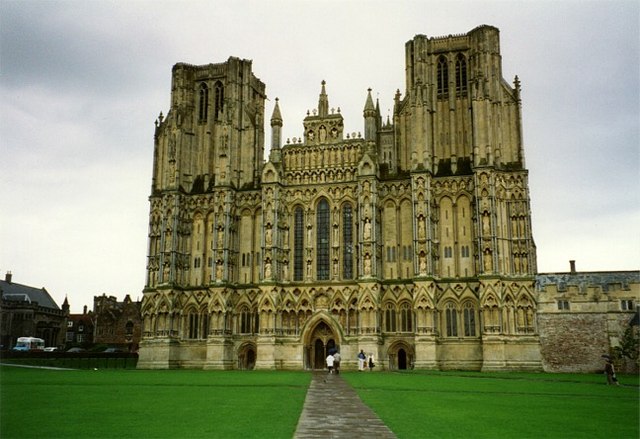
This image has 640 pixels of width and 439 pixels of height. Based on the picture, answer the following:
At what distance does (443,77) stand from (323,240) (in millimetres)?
20518

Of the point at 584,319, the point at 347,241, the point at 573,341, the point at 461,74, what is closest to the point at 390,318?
the point at 347,241

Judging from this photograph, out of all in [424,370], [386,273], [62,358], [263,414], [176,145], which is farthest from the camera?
[176,145]

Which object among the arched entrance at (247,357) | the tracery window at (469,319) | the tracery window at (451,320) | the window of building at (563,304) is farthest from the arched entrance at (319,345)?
the window of building at (563,304)

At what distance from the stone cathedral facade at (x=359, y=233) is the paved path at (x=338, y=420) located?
34.6 metres

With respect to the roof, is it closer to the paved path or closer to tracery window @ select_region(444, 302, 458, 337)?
tracery window @ select_region(444, 302, 458, 337)

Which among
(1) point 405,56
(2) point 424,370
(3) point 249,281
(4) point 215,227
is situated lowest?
(2) point 424,370

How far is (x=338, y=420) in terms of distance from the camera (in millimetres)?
17875

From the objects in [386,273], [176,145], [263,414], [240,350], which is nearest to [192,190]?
[176,145]

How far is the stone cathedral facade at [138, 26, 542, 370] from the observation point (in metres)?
58.5

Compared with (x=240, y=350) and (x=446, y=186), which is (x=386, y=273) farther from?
(x=240, y=350)

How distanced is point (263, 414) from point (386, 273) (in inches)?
1716

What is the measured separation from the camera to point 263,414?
18.9 metres

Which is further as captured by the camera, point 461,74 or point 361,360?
point 461,74

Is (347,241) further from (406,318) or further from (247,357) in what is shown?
(247,357)
